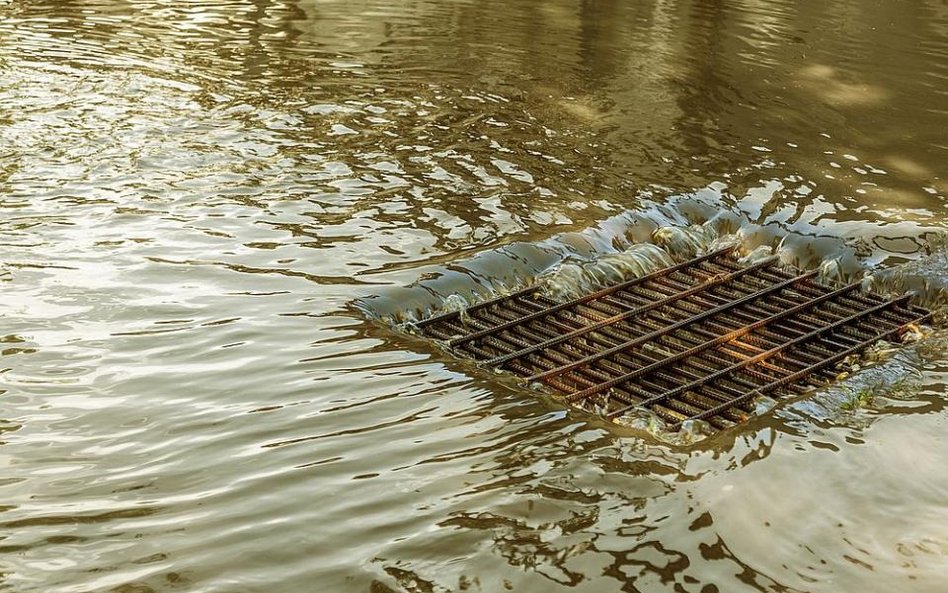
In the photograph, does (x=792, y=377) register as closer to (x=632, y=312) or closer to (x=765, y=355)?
(x=765, y=355)

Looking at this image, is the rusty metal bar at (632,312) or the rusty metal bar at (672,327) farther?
the rusty metal bar at (632,312)

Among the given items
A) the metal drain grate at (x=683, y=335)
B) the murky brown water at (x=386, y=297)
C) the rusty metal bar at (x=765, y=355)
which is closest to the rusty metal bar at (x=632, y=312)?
the metal drain grate at (x=683, y=335)

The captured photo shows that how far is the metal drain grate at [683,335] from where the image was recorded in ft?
16.4

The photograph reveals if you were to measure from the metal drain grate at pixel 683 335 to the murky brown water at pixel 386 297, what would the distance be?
33 cm

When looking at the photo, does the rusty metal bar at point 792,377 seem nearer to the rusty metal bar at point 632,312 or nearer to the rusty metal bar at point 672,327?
the rusty metal bar at point 672,327

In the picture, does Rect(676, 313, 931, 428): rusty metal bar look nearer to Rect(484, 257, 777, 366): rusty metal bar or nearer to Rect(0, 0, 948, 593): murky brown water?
Rect(0, 0, 948, 593): murky brown water

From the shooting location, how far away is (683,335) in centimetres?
569

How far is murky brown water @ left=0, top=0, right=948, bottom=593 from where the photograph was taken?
358 centimetres

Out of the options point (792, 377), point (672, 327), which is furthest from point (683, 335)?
point (792, 377)

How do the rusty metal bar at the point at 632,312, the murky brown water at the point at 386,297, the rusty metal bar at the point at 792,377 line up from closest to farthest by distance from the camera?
the murky brown water at the point at 386,297
the rusty metal bar at the point at 792,377
the rusty metal bar at the point at 632,312

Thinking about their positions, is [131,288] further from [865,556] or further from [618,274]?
[865,556]

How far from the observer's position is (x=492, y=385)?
4.71 metres

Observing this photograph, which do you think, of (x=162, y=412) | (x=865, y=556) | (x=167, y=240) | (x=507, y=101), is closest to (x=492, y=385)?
(x=162, y=412)

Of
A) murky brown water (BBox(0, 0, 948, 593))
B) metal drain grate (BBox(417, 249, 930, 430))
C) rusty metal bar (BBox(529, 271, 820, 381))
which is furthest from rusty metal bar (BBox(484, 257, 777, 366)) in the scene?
murky brown water (BBox(0, 0, 948, 593))
